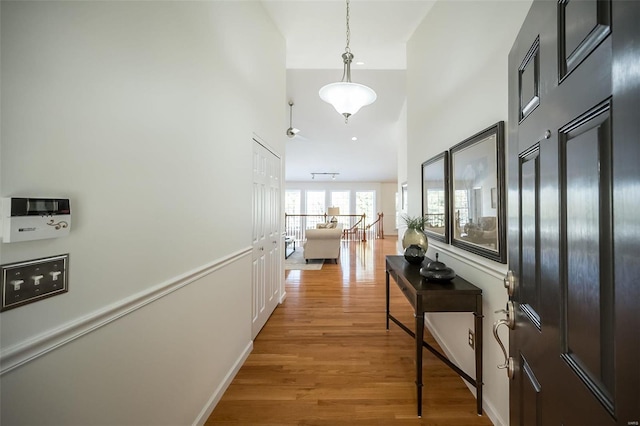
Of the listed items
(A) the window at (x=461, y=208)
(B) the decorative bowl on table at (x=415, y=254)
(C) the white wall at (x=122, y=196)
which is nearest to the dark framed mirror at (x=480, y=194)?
(A) the window at (x=461, y=208)

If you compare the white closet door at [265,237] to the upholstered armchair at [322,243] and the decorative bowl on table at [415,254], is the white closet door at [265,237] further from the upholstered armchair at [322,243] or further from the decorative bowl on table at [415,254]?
the upholstered armchair at [322,243]

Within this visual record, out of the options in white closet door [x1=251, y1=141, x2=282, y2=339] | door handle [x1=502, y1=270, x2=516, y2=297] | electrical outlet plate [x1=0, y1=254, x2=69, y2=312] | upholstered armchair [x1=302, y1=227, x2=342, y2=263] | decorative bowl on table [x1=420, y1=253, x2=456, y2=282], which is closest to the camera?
electrical outlet plate [x1=0, y1=254, x2=69, y2=312]

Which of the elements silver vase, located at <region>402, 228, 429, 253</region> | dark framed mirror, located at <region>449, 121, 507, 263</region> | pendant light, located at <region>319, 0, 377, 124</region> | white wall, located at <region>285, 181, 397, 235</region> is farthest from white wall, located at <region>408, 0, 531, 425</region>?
white wall, located at <region>285, 181, 397, 235</region>

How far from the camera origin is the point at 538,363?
679 millimetres

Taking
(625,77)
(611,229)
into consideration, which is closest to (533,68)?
(625,77)

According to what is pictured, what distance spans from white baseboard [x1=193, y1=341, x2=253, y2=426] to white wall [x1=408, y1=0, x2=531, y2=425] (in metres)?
1.73

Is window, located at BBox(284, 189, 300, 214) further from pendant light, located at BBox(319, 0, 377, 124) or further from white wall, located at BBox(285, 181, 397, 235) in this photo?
pendant light, located at BBox(319, 0, 377, 124)

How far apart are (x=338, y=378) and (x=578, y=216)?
1.95 meters

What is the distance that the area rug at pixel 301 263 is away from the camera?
5.34m

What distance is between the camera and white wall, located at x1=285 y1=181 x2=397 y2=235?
11.7 meters

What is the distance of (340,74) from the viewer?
457 centimetres

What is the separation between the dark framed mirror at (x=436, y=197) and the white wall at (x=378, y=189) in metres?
9.10

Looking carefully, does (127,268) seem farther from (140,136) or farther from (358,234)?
(358,234)

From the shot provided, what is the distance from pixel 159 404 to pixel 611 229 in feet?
5.51
